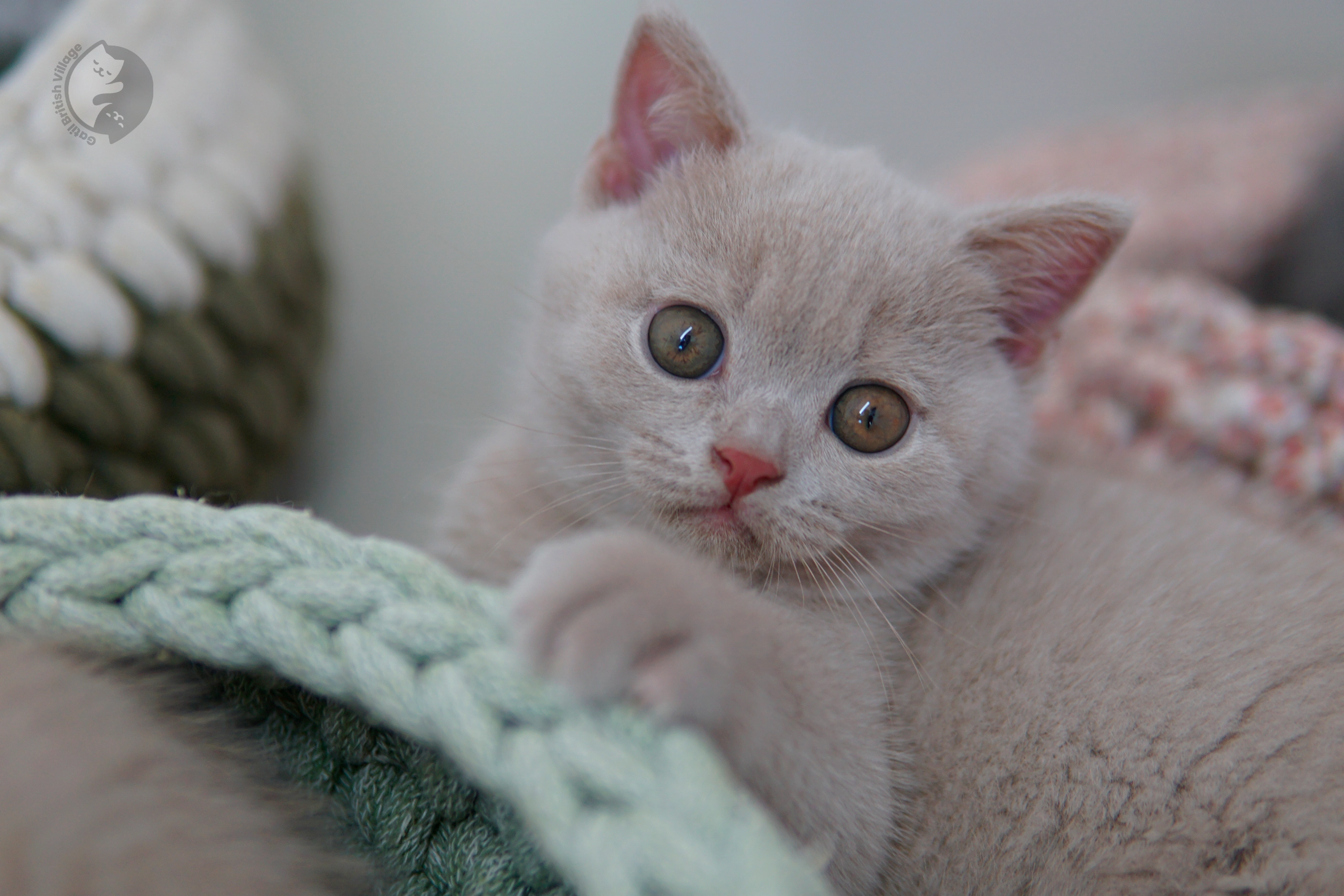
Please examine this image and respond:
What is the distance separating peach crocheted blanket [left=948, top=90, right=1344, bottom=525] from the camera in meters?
1.22

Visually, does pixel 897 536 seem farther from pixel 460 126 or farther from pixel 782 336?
pixel 460 126

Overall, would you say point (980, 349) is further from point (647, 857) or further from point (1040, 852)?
point (647, 857)

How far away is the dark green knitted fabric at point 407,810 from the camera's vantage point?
60 centimetres

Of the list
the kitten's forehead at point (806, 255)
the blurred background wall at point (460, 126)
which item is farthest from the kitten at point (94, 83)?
the kitten's forehead at point (806, 255)

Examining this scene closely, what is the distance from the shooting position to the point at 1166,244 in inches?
62.1

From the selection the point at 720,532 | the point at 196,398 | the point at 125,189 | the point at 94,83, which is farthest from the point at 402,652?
the point at 94,83

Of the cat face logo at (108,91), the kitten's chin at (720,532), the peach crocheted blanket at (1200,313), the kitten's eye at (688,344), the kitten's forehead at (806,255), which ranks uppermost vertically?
the peach crocheted blanket at (1200,313)

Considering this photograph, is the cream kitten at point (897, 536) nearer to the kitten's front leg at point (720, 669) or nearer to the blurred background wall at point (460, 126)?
the kitten's front leg at point (720, 669)

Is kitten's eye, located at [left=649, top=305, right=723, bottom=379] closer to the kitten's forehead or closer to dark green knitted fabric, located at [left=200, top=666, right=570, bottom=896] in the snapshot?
the kitten's forehead

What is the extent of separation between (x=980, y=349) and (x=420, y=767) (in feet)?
2.08

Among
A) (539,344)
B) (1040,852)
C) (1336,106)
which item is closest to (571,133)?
(539,344)

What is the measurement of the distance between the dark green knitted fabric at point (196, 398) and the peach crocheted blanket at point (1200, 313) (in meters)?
0.89

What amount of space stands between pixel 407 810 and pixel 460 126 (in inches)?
52.1

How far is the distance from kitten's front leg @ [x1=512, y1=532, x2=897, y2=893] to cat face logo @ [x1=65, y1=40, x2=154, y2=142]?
744mm
